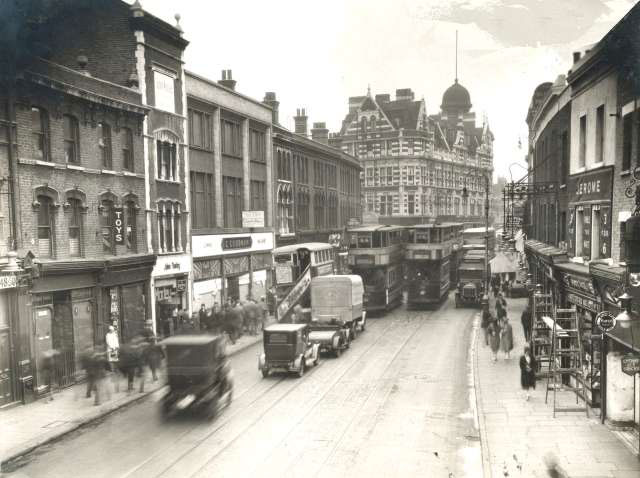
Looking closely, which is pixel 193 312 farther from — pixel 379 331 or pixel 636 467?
pixel 636 467

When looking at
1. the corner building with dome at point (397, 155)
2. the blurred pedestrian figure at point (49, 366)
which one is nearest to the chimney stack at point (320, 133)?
the corner building with dome at point (397, 155)

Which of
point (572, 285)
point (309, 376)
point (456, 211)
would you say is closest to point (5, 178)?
point (309, 376)

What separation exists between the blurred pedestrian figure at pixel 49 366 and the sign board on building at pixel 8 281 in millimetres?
2453

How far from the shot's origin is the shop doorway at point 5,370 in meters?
17.5

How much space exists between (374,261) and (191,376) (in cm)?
1996

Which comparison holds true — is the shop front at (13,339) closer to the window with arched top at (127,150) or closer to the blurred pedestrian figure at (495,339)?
the window with arched top at (127,150)

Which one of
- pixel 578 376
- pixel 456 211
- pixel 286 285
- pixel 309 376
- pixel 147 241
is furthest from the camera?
pixel 456 211

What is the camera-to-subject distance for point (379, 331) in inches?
1245

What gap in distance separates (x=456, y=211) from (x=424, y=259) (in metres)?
53.8

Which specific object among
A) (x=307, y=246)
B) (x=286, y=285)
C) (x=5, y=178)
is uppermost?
(x=5, y=178)

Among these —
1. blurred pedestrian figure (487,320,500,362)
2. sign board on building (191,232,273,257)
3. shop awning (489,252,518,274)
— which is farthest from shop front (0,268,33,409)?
shop awning (489,252,518,274)

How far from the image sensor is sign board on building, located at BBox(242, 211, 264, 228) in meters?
36.9

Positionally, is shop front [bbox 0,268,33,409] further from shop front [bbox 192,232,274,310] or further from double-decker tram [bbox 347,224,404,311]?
double-decker tram [bbox 347,224,404,311]

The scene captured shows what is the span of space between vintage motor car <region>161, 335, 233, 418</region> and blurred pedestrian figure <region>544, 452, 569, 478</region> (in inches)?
331
